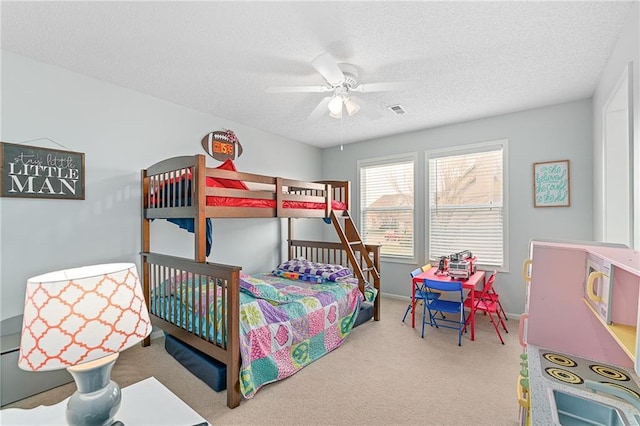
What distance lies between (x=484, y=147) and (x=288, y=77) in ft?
8.99

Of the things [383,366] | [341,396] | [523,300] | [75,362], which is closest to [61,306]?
[75,362]

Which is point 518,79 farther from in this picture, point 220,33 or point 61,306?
point 61,306

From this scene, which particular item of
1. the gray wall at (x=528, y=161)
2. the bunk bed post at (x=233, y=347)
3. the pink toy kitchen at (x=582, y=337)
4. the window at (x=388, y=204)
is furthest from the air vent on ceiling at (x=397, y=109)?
the bunk bed post at (x=233, y=347)

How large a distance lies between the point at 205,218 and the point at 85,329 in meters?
1.38

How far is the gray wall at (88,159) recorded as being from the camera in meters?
2.32

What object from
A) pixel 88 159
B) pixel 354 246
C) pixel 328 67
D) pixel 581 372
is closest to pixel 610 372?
pixel 581 372

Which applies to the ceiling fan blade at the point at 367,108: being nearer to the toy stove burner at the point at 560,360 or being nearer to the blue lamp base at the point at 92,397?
the toy stove burner at the point at 560,360

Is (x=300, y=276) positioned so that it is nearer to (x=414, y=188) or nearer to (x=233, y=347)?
(x=233, y=347)

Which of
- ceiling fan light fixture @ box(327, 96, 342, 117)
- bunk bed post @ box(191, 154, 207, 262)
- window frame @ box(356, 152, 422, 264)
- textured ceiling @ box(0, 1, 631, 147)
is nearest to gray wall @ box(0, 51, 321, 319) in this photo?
textured ceiling @ box(0, 1, 631, 147)

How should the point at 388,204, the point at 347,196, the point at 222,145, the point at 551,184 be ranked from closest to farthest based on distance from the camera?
the point at 551,184, the point at 222,145, the point at 347,196, the point at 388,204

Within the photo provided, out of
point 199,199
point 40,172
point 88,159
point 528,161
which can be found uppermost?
point 528,161

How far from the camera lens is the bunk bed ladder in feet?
11.6

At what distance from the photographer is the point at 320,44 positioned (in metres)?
2.16

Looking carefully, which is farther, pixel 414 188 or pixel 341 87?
pixel 414 188
